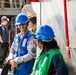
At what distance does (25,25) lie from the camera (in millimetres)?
3924

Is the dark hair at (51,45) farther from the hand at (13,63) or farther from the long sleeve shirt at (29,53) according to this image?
the hand at (13,63)

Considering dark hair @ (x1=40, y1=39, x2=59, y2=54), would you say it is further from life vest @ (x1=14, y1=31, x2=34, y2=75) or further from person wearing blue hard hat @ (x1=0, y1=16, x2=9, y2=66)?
person wearing blue hard hat @ (x1=0, y1=16, x2=9, y2=66)

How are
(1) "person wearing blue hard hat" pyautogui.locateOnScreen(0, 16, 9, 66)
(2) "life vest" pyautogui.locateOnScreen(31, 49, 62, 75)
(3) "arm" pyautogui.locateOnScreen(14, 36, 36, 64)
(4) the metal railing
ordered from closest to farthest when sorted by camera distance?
(2) "life vest" pyautogui.locateOnScreen(31, 49, 62, 75) → (3) "arm" pyautogui.locateOnScreen(14, 36, 36, 64) → (1) "person wearing blue hard hat" pyautogui.locateOnScreen(0, 16, 9, 66) → (4) the metal railing

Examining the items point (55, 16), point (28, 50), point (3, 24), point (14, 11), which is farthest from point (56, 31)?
point (14, 11)

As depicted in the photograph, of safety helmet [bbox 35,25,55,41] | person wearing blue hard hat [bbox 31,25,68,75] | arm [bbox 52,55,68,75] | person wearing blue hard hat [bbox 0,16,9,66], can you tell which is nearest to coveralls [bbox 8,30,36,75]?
person wearing blue hard hat [bbox 31,25,68,75]

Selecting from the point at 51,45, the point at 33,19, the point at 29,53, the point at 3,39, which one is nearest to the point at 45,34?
the point at 51,45

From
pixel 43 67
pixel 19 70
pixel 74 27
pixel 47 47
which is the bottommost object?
pixel 19 70

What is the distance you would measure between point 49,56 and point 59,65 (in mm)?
174

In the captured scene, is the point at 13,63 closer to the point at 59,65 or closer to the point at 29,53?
the point at 29,53

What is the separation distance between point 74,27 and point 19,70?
59.8 inches

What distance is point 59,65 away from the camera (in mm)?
2729

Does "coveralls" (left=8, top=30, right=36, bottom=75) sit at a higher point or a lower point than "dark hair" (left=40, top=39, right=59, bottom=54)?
lower

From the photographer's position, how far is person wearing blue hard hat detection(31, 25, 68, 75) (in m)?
2.75

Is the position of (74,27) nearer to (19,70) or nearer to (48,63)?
(48,63)
